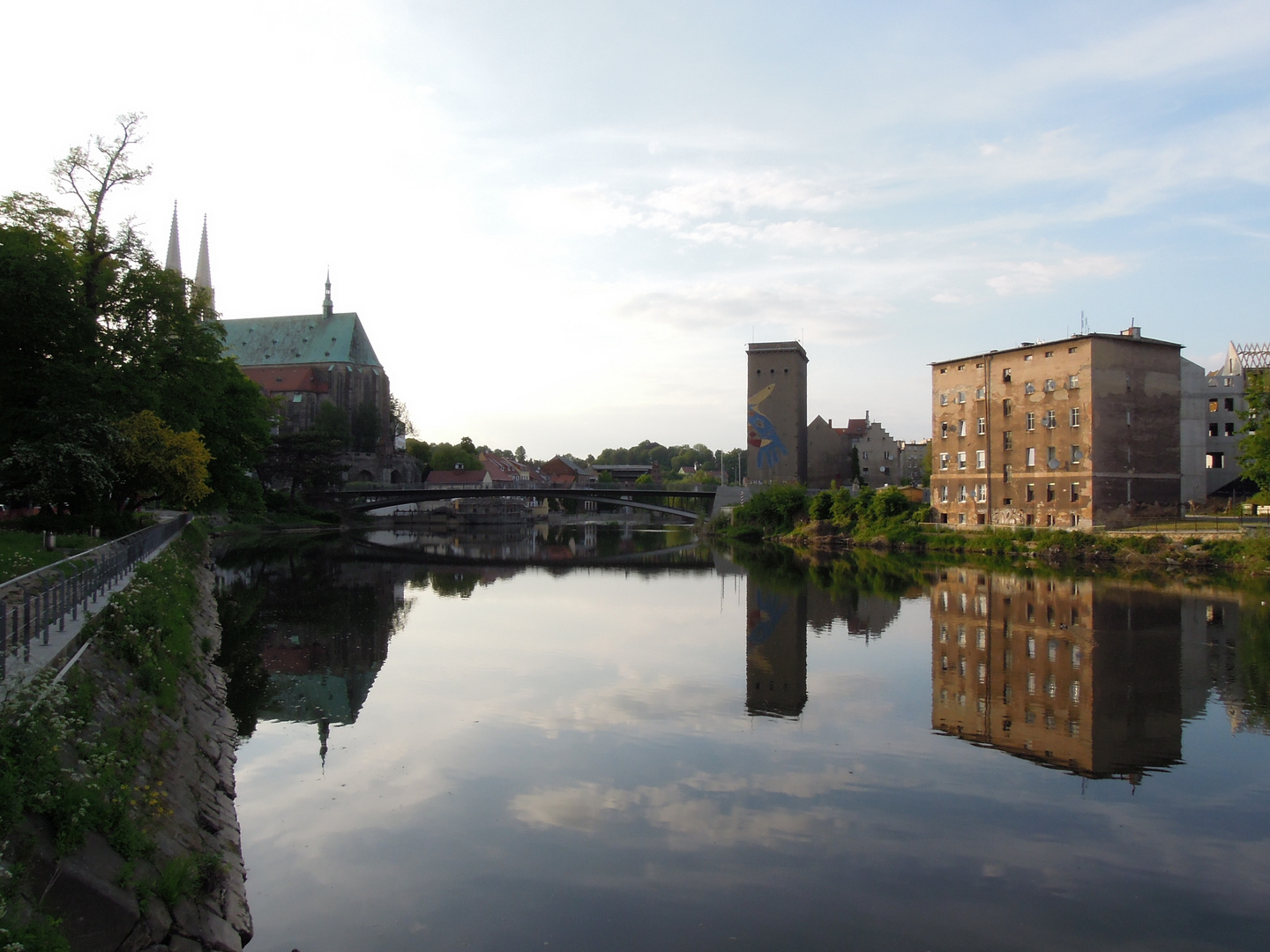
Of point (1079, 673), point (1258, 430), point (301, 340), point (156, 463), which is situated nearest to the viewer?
point (1079, 673)

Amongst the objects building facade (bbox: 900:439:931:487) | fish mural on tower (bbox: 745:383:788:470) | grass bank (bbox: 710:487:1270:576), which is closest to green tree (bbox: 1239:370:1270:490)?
grass bank (bbox: 710:487:1270:576)

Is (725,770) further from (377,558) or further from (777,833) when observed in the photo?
(377,558)

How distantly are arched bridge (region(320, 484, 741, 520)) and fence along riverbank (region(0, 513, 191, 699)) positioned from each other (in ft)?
165

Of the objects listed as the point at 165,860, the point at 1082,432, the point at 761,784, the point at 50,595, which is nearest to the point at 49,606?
the point at 50,595

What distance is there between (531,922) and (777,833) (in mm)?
3359

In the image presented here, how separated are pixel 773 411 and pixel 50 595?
69.9 metres

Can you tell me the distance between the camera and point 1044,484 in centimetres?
4862

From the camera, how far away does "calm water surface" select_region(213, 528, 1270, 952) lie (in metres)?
8.37

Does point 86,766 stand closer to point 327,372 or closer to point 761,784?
point 761,784

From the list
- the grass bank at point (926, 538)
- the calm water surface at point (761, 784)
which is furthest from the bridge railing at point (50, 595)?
the grass bank at point (926, 538)

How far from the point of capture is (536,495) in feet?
231

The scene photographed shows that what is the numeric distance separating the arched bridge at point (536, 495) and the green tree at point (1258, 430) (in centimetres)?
3944

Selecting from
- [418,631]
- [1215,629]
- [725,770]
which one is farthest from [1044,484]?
[725,770]

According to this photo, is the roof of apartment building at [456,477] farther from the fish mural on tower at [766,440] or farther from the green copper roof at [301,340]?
the fish mural on tower at [766,440]
